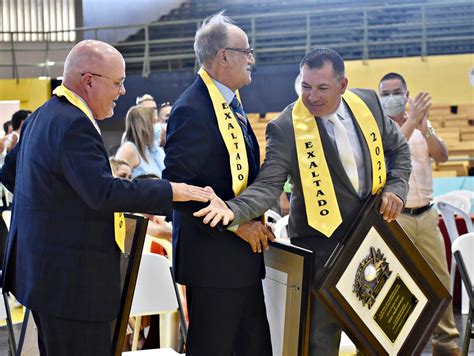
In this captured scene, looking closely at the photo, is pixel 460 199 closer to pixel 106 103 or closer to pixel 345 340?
pixel 345 340

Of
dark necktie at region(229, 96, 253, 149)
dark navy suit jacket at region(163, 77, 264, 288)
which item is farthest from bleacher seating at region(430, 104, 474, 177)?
dark navy suit jacket at region(163, 77, 264, 288)

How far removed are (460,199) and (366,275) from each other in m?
4.70

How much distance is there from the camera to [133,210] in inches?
93.5

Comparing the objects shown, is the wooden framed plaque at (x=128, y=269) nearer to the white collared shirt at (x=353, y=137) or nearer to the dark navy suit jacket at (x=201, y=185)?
the dark navy suit jacket at (x=201, y=185)

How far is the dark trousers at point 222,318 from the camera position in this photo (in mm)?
2760

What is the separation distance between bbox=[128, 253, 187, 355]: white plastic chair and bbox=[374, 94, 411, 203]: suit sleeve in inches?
40.9

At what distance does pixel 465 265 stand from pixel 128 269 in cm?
154

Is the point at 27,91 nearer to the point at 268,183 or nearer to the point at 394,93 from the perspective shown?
the point at 394,93

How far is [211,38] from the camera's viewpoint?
2.83 metres

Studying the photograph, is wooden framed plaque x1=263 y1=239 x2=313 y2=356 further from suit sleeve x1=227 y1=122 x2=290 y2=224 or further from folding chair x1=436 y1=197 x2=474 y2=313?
folding chair x1=436 y1=197 x2=474 y2=313

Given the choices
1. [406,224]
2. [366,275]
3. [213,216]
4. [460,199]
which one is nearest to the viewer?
[213,216]

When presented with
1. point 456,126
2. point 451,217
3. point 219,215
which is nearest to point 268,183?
point 219,215

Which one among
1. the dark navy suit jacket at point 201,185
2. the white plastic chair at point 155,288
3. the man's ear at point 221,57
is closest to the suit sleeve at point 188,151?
the dark navy suit jacket at point 201,185

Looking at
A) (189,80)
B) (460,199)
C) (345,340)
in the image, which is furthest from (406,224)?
(189,80)
